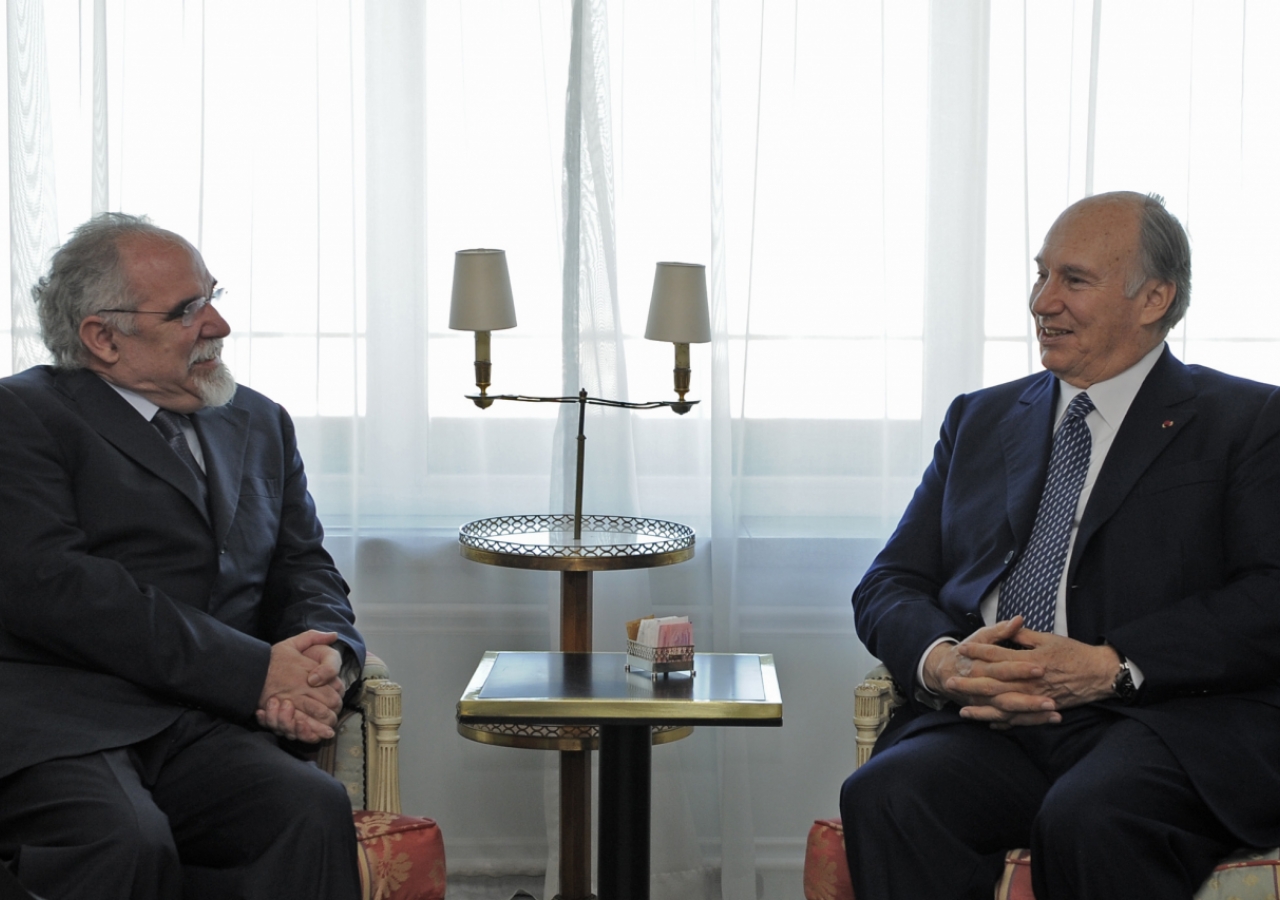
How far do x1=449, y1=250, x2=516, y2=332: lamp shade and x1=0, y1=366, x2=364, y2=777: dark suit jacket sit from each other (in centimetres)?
51

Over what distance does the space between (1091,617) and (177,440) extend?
1795 mm

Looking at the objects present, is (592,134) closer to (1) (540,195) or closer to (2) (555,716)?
(1) (540,195)

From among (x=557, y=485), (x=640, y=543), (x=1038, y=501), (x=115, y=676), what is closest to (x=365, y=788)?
(x=115, y=676)

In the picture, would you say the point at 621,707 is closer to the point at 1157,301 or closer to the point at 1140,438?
the point at 1140,438

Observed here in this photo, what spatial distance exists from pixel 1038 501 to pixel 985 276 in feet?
2.84

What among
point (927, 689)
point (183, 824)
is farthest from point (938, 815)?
point (183, 824)

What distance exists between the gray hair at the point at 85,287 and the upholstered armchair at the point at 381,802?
84 cm

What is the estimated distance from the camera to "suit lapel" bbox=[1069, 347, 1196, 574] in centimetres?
247

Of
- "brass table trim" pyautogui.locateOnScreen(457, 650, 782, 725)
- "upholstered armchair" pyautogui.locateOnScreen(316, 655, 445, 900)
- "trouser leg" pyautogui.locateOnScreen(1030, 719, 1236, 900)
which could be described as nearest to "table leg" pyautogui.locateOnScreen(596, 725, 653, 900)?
"brass table trim" pyautogui.locateOnScreen(457, 650, 782, 725)

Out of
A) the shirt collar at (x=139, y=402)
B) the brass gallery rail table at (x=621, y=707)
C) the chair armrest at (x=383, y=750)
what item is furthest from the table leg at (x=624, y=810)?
the shirt collar at (x=139, y=402)

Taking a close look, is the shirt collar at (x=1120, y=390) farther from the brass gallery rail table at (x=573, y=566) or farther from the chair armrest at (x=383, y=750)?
the chair armrest at (x=383, y=750)

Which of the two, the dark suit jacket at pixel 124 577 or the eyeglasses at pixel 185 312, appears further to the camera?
the eyeglasses at pixel 185 312

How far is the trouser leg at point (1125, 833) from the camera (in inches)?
82.1

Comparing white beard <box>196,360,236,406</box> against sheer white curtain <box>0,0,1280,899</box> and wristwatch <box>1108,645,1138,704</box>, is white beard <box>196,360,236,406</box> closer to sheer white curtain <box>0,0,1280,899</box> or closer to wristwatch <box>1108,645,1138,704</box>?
sheer white curtain <box>0,0,1280,899</box>
